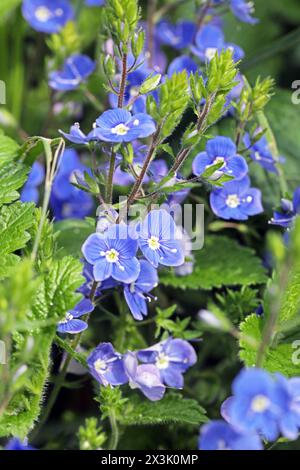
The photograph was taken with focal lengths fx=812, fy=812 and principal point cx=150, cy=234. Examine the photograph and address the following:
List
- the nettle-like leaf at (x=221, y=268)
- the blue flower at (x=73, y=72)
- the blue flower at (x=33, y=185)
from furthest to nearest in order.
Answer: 1. the blue flower at (x=73, y=72)
2. the blue flower at (x=33, y=185)
3. the nettle-like leaf at (x=221, y=268)

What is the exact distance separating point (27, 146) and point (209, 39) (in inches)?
29.1

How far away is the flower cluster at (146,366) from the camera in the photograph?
5.71 feet

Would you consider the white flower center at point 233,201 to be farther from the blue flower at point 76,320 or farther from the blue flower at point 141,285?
the blue flower at point 76,320

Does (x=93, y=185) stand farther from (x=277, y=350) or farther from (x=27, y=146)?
(x=277, y=350)

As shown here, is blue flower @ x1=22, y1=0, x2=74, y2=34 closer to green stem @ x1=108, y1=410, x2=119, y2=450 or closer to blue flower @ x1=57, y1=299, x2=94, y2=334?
blue flower @ x1=57, y1=299, x2=94, y2=334

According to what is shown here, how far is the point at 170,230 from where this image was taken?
66.8 inches

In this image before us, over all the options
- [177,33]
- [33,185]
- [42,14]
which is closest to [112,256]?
[33,185]

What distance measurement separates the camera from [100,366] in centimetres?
174

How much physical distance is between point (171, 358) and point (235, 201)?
0.41 meters

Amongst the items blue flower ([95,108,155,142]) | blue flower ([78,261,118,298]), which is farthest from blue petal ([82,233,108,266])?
blue flower ([95,108,155,142])

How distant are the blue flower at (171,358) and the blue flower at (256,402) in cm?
61

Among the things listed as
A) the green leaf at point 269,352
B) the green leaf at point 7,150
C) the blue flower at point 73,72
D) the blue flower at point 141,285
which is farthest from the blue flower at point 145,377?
the blue flower at point 73,72

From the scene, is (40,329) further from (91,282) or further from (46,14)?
(46,14)
